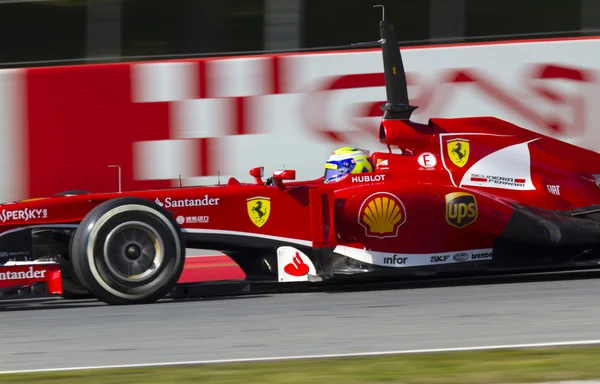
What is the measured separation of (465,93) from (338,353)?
4.94m

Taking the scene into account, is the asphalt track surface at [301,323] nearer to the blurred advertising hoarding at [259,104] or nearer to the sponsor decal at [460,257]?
the sponsor decal at [460,257]

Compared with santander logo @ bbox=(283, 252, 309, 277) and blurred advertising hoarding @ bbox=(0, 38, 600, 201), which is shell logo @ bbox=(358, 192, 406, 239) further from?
blurred advertising hoarding @ bbox=(0, 38, 600, 201)

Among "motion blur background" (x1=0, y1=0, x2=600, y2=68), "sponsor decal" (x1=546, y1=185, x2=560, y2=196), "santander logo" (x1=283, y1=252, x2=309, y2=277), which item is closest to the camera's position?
"santander logo" (x1=283, y1=252, x2=309, y2=277)

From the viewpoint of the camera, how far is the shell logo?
7.64 metres

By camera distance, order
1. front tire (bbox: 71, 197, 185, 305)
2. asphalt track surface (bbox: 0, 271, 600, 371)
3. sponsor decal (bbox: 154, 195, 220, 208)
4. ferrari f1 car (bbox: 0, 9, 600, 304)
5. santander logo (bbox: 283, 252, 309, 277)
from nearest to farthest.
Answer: asphalt track surface (bbox: 0, 271, 600, 371) < front tire (bbox: 71, 197, 185, 305) < ferrari f1 car (bbox: 0, 9, 600, 304) < sponsor decal (bbox: 154, 195, 220, 208) < santander logo (bbox: 283, 252, 309, 277)

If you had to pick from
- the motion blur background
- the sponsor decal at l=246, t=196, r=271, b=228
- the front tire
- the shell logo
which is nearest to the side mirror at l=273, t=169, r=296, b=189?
the sponsor decal at l=246, t=196, r=271, b=228

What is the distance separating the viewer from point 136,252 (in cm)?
733

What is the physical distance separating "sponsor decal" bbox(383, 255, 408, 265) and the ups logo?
46 centimetres

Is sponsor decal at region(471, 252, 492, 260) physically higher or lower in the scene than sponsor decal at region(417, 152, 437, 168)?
lower

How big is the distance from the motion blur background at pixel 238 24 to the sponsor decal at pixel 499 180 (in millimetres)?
2467

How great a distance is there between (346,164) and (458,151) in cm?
91

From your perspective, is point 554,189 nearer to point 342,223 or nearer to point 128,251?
point 342,223

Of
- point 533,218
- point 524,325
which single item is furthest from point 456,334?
point 533,218

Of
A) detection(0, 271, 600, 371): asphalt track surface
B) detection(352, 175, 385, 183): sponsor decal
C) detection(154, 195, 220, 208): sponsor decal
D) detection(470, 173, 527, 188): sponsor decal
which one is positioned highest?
detection(352, 175, 385, 183): sponsor decal
